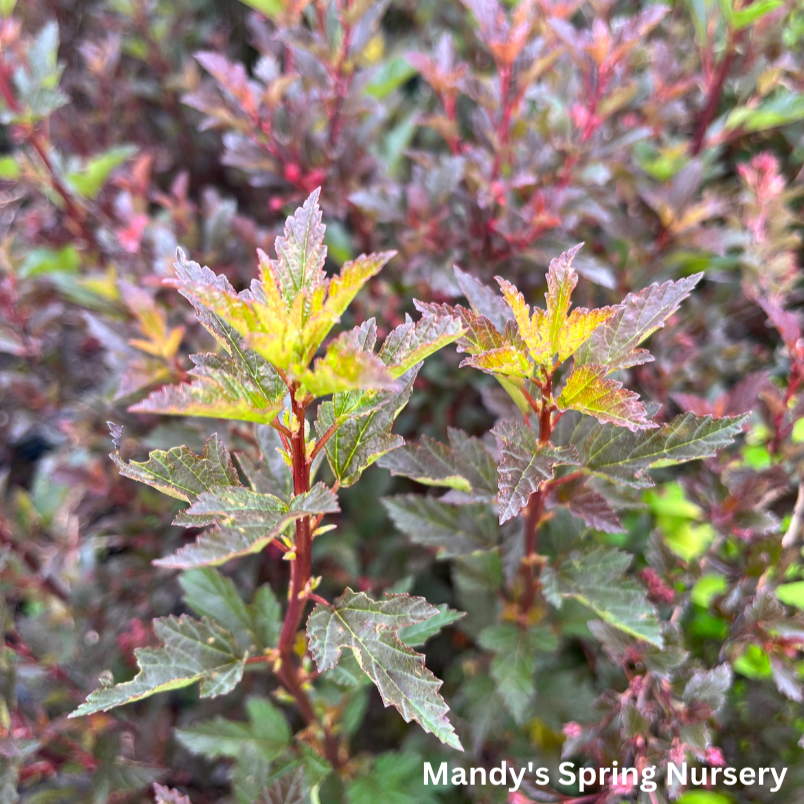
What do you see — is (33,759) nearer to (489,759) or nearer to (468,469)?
(489,759)

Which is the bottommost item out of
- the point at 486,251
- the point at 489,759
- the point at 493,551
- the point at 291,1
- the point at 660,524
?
the point at 489,759

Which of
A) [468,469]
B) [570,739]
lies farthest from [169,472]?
[570,739]

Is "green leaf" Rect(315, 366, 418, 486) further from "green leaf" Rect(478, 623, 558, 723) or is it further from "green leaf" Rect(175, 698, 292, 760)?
"green leaf" Rect(175, 698, 292, 760)

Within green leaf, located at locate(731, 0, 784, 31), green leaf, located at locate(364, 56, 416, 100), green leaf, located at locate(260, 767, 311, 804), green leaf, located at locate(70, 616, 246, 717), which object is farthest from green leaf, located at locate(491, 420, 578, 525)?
green leaf, located at locate(364, 56, 416, 100)

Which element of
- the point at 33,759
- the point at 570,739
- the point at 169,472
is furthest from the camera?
the point at 33,759

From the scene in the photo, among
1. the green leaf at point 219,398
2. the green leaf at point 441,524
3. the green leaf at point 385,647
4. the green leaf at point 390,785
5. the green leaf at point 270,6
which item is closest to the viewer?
the green leaf at point 219,398

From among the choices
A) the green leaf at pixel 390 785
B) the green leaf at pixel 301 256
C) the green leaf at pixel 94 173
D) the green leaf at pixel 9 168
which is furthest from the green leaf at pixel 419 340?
the green leaf at pixel 9 168

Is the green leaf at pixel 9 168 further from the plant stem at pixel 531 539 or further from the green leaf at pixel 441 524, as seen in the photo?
the plant stem at pixel 531 539
